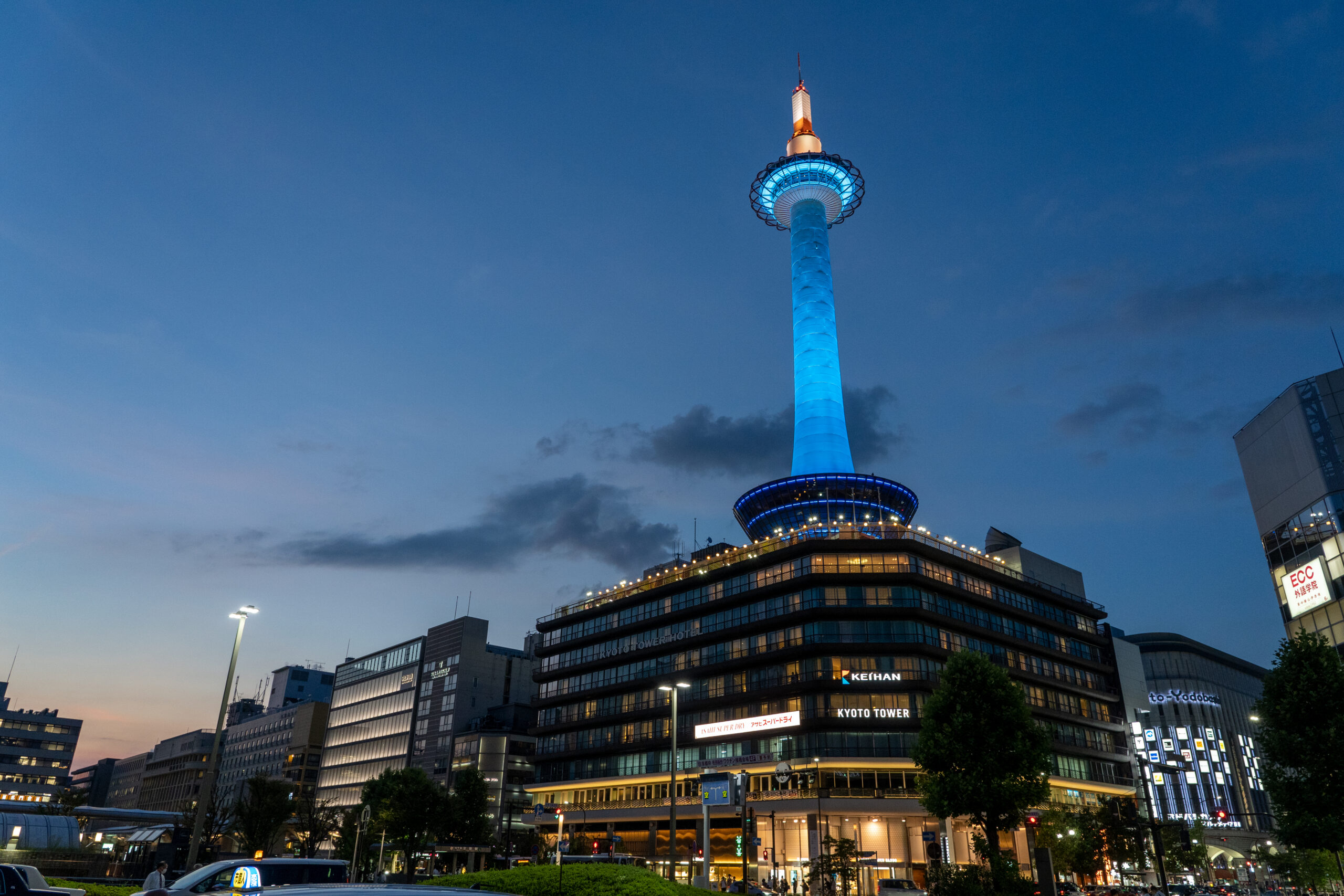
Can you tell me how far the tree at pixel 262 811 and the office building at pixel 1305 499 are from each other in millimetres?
77238

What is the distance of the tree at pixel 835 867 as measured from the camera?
57500mm

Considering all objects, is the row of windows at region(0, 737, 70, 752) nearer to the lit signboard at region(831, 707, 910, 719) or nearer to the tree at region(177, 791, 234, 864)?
the tree at region(177, 791, 234, 864)

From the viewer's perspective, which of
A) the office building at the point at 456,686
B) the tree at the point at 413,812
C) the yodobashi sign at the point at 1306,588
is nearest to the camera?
the yodobashi sign at the point at 1306,588

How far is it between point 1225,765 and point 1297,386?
409 feet

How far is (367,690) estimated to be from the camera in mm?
143000

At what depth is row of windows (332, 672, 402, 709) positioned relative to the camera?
450ft

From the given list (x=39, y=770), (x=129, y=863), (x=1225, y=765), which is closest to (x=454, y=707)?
(x=129, y=863)

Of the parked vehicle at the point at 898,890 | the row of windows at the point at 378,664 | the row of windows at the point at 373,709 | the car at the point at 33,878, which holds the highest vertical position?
the row of windows at the point at 378,664

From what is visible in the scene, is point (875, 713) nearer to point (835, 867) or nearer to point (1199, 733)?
point (835, 867)

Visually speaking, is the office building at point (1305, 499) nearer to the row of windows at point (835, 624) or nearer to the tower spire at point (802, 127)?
the row of windows at point (835, 624)

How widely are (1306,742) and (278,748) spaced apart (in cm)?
16990

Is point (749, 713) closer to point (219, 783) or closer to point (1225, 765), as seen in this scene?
point (1225, 765)

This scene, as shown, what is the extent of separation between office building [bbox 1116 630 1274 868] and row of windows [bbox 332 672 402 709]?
112221mm

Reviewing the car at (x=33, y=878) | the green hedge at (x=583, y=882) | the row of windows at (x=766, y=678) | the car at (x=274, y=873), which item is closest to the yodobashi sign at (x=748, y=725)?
the row of windows at (x=766, y=678)
